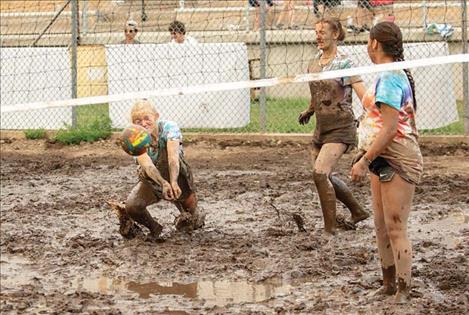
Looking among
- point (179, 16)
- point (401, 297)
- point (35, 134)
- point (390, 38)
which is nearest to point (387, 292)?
point (401, 297)

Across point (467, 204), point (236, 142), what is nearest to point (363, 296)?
point (467, 204)

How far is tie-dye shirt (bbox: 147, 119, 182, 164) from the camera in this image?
336 inches

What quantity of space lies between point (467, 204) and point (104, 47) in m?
7.24

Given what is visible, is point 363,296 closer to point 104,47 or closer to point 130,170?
point 130,170

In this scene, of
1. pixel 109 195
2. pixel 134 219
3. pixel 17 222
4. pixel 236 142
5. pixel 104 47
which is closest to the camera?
pixel 134 219

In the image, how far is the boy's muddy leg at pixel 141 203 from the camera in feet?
28.4

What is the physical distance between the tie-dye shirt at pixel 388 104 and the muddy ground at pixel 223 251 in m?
1.06

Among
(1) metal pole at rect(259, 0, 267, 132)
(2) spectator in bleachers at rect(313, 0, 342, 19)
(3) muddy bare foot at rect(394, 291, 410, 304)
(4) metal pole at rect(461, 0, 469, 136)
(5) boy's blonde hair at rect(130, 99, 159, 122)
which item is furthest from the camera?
(2) spectator in bleachers at rect(313, 0, 342, 19)

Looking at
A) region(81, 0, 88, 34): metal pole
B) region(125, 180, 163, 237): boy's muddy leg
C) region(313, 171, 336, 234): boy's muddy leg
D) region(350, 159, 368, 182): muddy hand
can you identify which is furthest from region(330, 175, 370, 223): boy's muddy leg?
region(81, 0, 88, 34): metal pole

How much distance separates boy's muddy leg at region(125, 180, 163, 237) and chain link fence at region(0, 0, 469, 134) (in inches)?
212

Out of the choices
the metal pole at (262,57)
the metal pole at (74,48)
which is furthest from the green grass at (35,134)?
the metal pole at (262,57)

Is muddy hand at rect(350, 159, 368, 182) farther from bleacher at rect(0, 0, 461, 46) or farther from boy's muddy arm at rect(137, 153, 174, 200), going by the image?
bleacher at rect(0, 0, 461, 46)

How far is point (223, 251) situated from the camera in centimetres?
843

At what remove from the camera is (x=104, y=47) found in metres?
15.8
